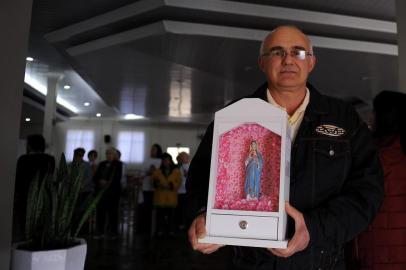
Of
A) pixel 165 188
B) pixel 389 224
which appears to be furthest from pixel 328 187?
pixel 165 188

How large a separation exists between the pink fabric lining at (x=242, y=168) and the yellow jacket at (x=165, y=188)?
475 centimetres

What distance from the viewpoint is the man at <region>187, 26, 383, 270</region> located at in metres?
0.93

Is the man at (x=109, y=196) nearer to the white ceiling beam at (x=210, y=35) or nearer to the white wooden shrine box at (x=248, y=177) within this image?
the white ceiling beam at (x=210, y=35)

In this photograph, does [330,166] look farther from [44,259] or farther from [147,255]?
[147,255]

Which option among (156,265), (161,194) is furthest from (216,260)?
(161,194)

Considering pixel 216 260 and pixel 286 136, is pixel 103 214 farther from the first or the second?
pixel 286 136

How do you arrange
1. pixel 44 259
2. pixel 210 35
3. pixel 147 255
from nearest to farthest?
pixel 44 259
pixel 147 255
pixel 210 35

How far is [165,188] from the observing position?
221 inches

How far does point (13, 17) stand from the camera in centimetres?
203

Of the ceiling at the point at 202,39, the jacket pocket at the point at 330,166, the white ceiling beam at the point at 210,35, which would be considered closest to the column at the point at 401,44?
the jacket pocket at the point at 330,166

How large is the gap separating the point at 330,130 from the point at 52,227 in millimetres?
1544

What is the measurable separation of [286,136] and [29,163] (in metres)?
2.78

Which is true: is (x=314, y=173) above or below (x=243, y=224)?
above

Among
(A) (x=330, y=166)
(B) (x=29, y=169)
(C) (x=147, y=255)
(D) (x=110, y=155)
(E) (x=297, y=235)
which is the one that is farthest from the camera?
(D) (x=110, y=155)
